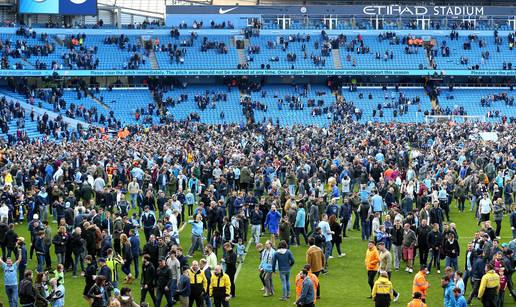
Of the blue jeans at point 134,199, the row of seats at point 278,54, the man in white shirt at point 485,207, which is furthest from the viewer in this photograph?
the row of seats at point 278,54

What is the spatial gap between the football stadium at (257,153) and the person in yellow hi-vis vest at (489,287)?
1.1 inches

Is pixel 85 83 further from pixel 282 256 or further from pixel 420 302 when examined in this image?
pixel 420 302

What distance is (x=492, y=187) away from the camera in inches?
1134

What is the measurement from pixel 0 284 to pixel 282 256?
6372 mm

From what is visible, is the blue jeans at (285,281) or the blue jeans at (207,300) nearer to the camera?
the blue jeans at (207,300)

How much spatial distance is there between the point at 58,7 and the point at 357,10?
22633 millimetres

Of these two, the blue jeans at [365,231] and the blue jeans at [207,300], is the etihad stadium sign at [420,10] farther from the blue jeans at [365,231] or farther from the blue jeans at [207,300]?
the blue jeans at [207,300]

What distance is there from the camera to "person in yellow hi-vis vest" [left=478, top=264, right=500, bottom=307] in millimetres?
16359

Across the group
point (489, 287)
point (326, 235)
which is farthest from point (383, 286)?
point (326, 235)

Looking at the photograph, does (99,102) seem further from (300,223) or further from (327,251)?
(327,251)

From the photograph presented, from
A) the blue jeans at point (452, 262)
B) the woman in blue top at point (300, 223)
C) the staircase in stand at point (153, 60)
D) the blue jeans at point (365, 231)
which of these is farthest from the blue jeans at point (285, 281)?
the staircase in stand at point (153, 60)

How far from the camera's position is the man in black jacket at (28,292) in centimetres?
1591

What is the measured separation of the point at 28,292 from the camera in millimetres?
15914

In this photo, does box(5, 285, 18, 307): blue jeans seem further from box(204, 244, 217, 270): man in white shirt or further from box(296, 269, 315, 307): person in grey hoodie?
box(296, 269, 315, 307): person in grey hoodie
